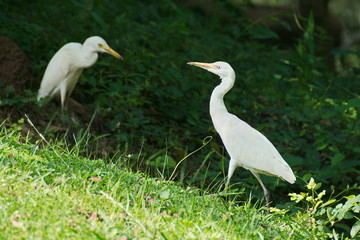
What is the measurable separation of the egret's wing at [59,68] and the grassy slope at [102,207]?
2.25 metres

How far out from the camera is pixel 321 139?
676cm

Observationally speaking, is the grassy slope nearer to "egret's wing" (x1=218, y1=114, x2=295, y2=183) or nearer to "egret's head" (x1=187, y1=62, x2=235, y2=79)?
"egret's wing" (x1=218, y1=114, x2=295, y2=183)

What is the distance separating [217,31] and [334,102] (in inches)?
128

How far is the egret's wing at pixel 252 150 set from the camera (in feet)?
15.4

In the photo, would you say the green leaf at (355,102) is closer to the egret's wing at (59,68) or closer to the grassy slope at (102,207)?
the grassy slope at (102,207)

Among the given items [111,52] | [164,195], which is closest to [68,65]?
[111,52]

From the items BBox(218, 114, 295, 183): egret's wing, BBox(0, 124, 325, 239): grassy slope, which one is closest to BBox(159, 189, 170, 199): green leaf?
BBox(0, 124, 325, 239): grassy slope

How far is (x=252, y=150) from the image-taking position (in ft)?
15.8

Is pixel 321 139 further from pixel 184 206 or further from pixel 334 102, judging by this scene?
pixel 184 206

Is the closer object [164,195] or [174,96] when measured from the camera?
[164,195]

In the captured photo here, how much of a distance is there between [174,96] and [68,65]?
140 cm

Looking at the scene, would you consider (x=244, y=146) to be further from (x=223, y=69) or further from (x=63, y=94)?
(x=63, y=94)

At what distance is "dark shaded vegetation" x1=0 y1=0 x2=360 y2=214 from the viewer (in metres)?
6.55

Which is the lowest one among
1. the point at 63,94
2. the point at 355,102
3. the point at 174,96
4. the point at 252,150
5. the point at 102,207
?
the point at 174,96
